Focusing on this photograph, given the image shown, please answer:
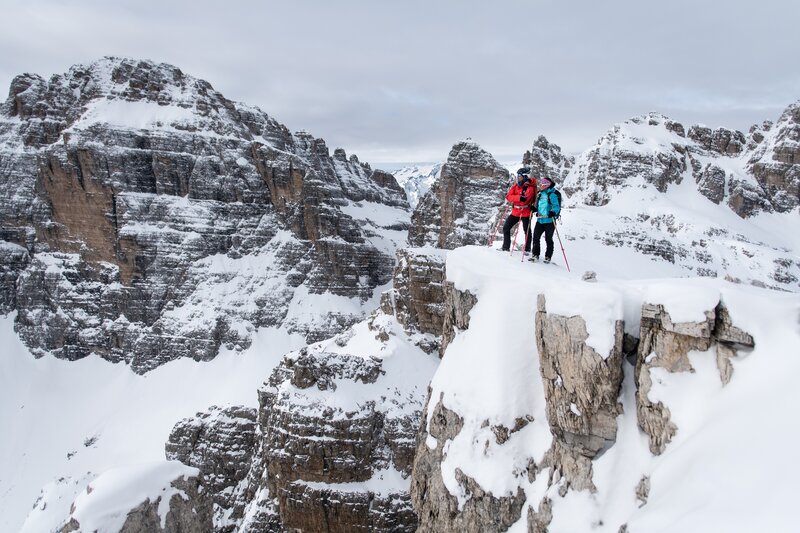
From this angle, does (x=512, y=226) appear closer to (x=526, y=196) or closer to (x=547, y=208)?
(x=526, y=196)

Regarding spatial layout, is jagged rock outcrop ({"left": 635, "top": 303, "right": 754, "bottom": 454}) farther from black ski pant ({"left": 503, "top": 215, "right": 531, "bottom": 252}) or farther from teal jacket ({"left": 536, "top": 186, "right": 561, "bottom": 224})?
black ski pant ({"left": 503, "top": 215, "right": 531, "bottom": 252})

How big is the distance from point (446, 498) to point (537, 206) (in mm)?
9154

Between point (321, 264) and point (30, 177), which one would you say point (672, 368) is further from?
point (30, 177)

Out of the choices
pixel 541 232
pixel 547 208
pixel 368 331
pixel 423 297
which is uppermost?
pixel 547 208

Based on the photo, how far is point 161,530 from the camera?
19.4 m

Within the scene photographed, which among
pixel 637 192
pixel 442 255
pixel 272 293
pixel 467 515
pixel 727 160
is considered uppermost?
pixel 727 160

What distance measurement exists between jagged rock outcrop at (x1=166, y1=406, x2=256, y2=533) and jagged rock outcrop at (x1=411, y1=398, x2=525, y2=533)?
146ft

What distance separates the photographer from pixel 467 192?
281ft

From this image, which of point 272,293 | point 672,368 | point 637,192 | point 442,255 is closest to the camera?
point 672,368

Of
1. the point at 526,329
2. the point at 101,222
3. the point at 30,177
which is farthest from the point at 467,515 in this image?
the point at 30,177

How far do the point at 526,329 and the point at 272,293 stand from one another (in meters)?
80.3

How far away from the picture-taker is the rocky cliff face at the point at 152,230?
300 ft

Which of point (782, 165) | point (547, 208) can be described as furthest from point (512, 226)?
A: point (782, 165)

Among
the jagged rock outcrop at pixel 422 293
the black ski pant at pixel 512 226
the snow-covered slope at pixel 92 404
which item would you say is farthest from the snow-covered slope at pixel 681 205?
the snow-covered slope at pixel 92 404
